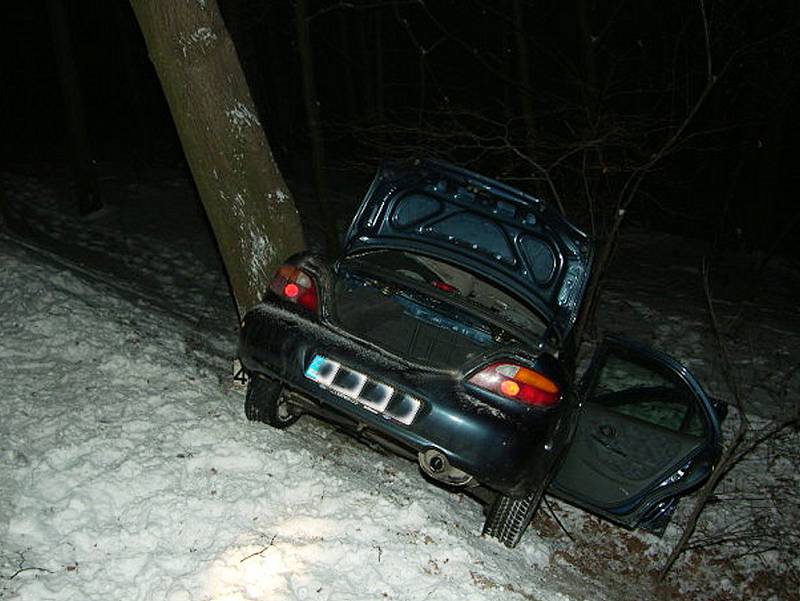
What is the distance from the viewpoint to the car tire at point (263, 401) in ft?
15.2

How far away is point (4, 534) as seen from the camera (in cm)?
340

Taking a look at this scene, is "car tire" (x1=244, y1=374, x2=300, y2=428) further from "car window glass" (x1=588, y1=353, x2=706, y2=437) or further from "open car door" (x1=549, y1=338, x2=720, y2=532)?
"car window glass" (x1=588, y1=353, x2=706, y2=437)

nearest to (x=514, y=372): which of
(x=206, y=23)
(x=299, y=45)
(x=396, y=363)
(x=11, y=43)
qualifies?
(x=396, y=363)

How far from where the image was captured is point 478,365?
3783 millimetres

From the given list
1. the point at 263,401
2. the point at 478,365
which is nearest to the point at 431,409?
the point at 478,365

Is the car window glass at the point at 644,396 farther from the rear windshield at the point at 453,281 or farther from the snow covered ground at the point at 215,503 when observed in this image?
the snow covered ground at the point at 215,503

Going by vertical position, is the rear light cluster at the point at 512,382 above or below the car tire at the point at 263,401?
above

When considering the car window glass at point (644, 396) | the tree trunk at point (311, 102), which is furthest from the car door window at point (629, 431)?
the tree trunk at point (311, 102)

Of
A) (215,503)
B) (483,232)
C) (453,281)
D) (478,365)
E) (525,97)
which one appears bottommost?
(215,503)

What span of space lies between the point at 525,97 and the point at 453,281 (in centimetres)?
520

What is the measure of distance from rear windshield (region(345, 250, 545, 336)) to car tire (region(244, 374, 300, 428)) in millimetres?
993

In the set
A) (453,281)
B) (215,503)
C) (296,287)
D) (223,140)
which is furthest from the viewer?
(453,281)

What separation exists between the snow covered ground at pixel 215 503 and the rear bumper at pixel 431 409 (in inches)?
22.0

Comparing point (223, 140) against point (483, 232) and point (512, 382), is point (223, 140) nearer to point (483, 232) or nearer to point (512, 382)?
point (483, 232)
